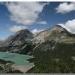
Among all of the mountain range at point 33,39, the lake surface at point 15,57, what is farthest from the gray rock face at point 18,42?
the lake surface at point 15,57

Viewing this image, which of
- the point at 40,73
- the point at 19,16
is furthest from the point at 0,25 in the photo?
the point at 40,73

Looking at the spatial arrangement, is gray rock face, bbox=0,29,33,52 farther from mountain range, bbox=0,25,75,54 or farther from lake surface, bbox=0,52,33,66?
lake surface, bbox=0,52,33,66

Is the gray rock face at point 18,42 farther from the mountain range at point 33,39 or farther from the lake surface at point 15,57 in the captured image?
the lake surface at point 15,57

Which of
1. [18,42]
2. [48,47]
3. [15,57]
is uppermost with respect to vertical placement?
[18,42]

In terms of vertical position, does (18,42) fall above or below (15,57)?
above

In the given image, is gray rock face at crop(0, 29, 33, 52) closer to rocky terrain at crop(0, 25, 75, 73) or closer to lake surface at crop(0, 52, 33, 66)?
rocky terrain at crop(0, 25, 75, 73)

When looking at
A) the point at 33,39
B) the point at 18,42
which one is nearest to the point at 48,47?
the point at 33,39

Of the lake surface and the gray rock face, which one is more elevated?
the gray rock face

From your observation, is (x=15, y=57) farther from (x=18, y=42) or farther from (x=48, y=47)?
(x=48, y=47)

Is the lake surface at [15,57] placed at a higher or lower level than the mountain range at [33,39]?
lower

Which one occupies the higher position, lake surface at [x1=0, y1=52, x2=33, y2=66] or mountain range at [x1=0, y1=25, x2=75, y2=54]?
mountain range at [x1=0, y1=25, x2=75, y2=54]

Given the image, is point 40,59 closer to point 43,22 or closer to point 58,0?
point 43,22

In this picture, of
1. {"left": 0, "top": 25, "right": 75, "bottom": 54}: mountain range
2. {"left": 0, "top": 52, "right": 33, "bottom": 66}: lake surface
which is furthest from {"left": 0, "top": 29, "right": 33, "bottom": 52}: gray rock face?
{"left": 0, "top": 52, "right": 33, "bottom": 66}: lake surface
